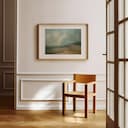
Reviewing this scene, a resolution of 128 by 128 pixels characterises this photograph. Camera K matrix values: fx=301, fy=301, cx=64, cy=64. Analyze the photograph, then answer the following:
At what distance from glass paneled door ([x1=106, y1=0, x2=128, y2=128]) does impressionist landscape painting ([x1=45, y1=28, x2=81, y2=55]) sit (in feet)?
5.92

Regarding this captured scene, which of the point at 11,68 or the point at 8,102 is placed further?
the point at 11,68

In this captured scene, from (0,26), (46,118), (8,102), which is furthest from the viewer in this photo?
(0,26)

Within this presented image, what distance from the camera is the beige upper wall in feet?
19.5

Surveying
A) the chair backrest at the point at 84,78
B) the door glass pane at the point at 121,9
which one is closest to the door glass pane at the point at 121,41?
the door glass pane at the point at 121,9

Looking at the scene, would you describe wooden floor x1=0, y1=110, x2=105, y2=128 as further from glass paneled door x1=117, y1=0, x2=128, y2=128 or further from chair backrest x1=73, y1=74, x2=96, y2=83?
glass paneled door x1=117, y1=0, x2=128, y2=128

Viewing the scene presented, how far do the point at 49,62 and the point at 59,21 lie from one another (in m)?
0.83

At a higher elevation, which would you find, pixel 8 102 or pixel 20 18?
pixel 20 18

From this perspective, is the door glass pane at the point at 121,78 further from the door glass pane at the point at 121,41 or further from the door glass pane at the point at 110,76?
the door glass pane at the point at 110,76

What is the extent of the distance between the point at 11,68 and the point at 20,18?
245 centimetres

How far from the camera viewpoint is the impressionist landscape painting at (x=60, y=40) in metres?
5.96

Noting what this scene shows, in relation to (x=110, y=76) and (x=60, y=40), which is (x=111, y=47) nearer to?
(x=110, y=76)

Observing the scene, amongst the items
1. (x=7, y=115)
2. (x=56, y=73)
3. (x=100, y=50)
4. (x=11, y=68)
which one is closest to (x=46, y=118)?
(x=7, y=115)

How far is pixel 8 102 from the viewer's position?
6.85 meters

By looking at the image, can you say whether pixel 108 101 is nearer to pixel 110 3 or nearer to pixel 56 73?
pixel 110 3
